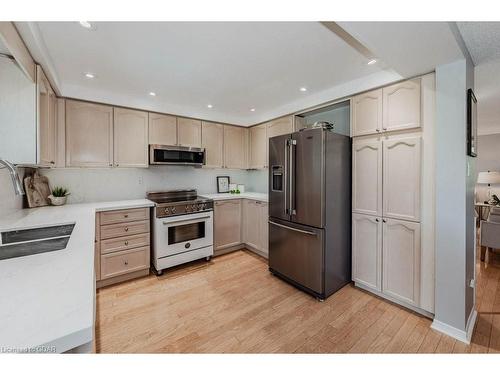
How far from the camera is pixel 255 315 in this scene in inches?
77.9

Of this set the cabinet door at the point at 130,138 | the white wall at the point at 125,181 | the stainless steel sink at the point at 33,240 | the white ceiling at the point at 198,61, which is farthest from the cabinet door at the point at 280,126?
the stainless steel sink at the point at 33,240

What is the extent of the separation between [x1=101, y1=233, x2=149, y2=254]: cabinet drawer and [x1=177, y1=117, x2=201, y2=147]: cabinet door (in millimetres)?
1451

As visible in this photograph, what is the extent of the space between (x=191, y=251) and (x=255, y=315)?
135 centimetres

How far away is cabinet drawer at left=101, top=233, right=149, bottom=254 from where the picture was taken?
96.2 inches

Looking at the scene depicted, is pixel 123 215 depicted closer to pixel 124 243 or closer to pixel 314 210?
pixel 124 243

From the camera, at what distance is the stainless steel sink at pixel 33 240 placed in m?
1.13

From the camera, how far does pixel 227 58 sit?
76.2 inches

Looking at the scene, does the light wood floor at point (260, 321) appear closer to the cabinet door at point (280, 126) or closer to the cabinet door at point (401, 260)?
the cabinet door at point (401, 260)

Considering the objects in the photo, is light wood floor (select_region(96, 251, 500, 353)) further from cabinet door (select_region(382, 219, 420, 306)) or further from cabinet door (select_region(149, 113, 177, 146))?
cabinet door (select_region(149, 113, 177, 146))

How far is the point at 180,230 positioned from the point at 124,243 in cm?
66

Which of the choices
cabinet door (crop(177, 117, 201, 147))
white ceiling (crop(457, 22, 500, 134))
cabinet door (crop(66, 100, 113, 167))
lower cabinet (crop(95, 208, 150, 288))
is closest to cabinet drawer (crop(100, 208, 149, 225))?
lower cabinet (crop(95, 208, 150, 288))
